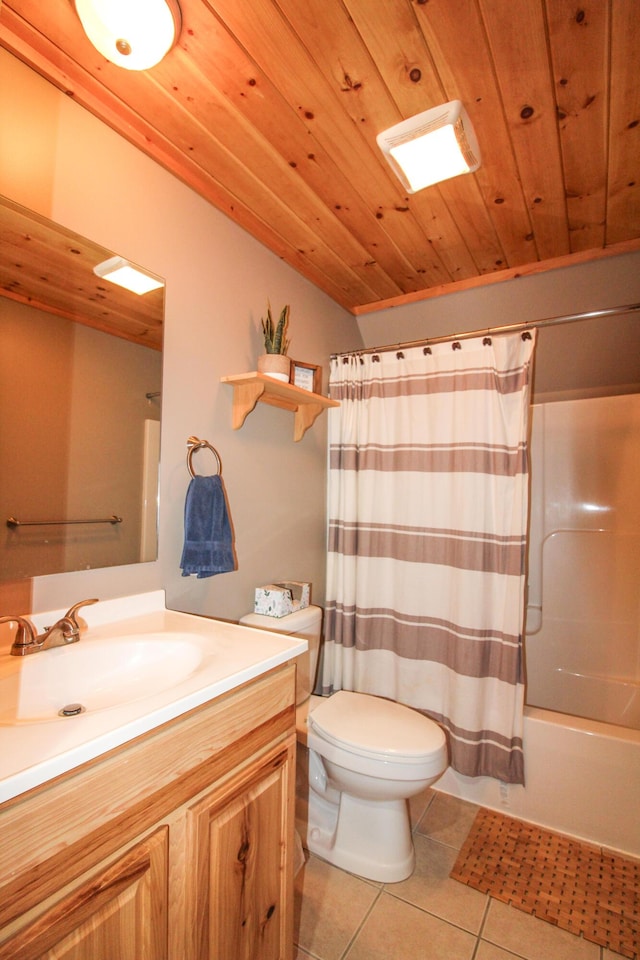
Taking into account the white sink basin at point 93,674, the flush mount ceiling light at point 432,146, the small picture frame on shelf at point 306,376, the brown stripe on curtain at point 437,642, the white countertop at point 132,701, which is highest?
the flush mount ceiling light at point 432,146

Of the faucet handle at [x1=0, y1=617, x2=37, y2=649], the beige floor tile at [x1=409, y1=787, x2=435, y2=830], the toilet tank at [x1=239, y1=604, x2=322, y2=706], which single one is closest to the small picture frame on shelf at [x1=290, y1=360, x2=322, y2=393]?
the toilet tank at [x1=239, y1=604, x2=322, y2=706]

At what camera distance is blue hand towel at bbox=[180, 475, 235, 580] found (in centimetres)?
143

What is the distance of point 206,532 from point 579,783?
1647mm

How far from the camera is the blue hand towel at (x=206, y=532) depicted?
1435mm

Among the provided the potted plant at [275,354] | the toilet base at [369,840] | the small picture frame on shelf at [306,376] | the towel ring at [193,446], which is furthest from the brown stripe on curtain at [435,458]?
the toilet base at [369,840]

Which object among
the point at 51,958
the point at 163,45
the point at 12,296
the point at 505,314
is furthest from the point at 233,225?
the point at 51,958

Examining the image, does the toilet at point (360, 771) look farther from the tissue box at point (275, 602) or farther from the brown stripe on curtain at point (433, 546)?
the brown stripe on curtain at point (433, 546)

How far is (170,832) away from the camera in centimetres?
76

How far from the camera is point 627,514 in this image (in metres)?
2.13

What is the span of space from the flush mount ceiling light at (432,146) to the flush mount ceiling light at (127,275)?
0.80 meters

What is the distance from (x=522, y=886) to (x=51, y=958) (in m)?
1.49

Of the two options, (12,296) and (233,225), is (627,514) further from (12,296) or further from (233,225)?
(12,296)

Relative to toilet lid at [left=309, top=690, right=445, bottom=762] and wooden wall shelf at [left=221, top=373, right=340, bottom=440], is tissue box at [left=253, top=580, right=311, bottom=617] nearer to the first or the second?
toilet lid at [left=309, top=690, right=445, bottom=762]

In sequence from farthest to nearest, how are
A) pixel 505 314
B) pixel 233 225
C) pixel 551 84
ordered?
1. pixel 505 314
2. pixel 233 225
3. pixel 551 84
